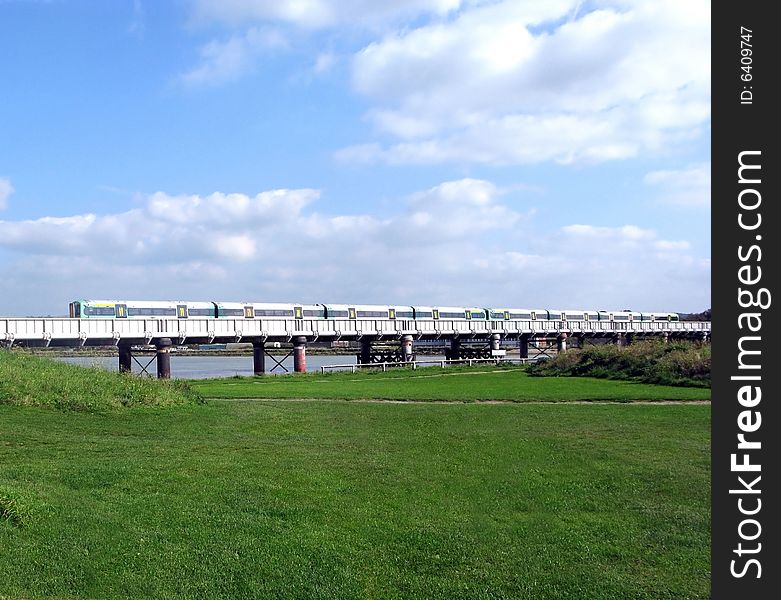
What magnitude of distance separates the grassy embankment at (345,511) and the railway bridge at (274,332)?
20.2 metres

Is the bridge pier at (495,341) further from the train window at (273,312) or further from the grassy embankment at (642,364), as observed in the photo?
the grassy embankment at (642,364)

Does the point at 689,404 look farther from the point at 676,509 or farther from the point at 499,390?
the point at 676,509

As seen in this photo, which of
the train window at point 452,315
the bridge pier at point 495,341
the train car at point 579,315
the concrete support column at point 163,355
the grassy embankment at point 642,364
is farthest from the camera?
the train car at point 579,315

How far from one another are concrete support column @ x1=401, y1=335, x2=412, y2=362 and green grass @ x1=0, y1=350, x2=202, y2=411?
4005cm

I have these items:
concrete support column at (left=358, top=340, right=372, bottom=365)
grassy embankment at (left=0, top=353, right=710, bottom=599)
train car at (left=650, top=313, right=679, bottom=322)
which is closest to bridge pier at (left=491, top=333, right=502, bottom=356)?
concrete support column at (left=358, top=340, right=372, bottom=365)

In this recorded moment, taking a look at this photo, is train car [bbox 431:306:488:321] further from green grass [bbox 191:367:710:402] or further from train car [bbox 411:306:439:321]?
green grass [bbox 191:367:710:402]

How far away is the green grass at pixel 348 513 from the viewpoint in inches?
299

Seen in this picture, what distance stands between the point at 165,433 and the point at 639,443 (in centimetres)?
1042

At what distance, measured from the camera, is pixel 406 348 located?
6362cm

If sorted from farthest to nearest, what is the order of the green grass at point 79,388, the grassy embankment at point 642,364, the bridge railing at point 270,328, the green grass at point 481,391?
the bridge railing at point 270,328 → the grassy embankment at point 642,364 → the green grass at point 481,391 → the green grass at point 79,388

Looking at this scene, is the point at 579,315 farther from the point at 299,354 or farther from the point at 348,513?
the point at 348,513

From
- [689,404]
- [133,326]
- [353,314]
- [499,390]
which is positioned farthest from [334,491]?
[353,314]

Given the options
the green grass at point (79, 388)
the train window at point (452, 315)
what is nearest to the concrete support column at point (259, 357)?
the train window at point (452, 315)
